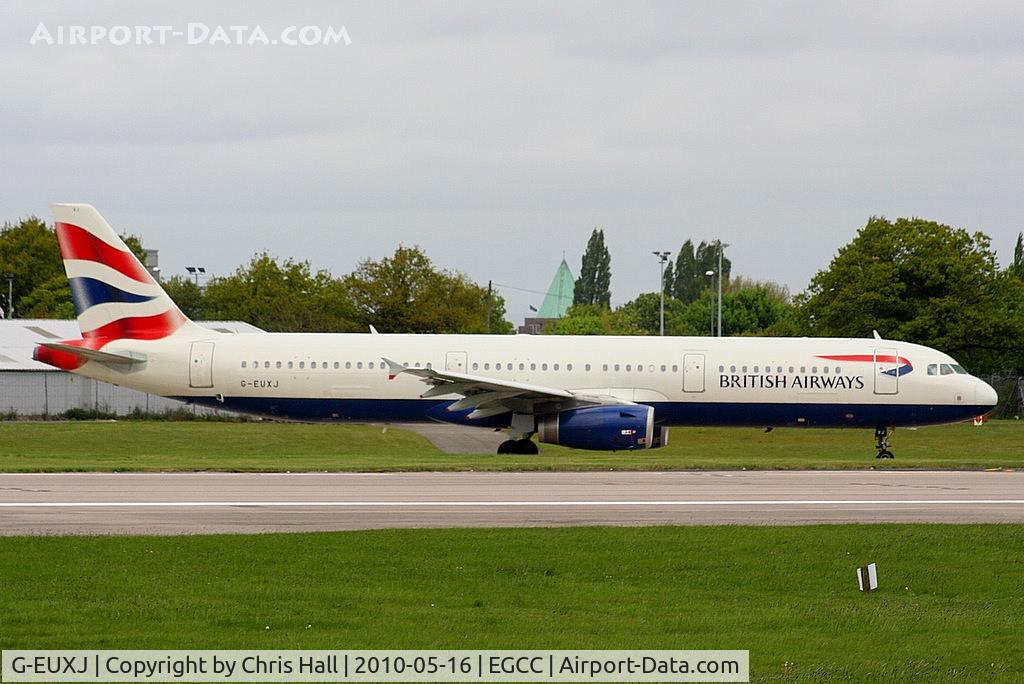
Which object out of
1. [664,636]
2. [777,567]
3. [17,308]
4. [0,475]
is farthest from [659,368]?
[17,308]

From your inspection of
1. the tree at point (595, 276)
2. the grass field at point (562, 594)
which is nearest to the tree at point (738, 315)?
the tree at point (595, 276)

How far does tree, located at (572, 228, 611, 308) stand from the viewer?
143538 mm

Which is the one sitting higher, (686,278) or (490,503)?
(686,278)

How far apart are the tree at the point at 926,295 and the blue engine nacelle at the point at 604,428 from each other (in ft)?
98.8

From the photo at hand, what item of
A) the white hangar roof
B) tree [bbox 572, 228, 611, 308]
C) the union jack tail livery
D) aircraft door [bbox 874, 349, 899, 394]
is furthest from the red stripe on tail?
tree [bbox 572, 228, 611, 308]

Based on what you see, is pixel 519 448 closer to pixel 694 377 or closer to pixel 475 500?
pixel 694 377

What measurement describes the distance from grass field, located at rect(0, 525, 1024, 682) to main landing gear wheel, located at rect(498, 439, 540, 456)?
16.8 metres

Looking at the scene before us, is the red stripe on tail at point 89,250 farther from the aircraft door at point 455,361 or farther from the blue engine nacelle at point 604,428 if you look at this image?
the blue engine nacelle at point 604,428

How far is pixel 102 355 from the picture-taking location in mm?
34781

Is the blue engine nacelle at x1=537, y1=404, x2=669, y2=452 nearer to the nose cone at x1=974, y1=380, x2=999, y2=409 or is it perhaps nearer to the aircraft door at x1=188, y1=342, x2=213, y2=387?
the nose cone at x1=974, y1=380, x2=999, y2=409

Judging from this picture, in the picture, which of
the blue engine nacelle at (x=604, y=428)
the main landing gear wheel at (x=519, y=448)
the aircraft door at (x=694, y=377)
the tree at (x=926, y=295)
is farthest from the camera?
the tree at (x=926, y=295)

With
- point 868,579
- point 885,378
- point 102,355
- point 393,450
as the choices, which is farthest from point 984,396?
point 868,579

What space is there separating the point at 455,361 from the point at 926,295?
34118mm

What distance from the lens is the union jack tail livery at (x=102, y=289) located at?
35375 mm
